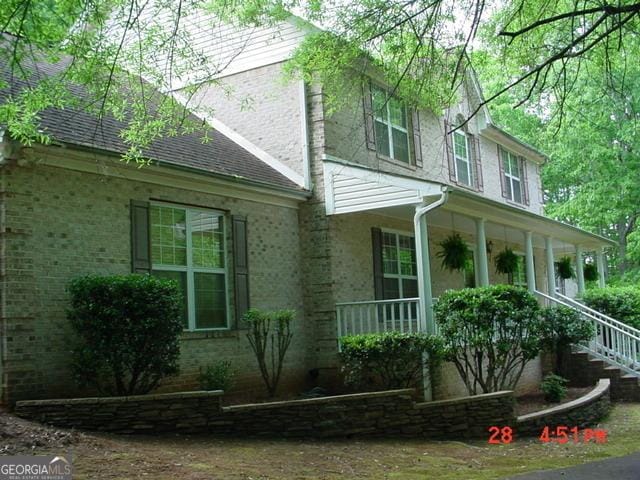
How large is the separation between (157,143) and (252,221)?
2129 mm

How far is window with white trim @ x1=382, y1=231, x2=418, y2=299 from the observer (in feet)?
50.8

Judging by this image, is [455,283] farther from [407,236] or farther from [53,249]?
[53,249]

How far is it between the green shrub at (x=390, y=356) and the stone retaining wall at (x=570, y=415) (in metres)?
1.79

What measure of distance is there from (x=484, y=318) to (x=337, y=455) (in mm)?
4081

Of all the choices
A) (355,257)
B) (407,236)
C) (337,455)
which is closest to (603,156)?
(407,236)

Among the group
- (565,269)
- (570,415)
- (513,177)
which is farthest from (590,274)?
(570,415)

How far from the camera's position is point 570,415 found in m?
11.5

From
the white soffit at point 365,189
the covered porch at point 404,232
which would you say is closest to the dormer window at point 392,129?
the covered porch at point 404,232

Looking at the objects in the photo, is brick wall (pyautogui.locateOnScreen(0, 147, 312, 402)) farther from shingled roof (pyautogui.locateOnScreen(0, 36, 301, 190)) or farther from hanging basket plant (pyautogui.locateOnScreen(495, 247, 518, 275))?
hanging basket plant (pyautogui.locateOnScreen(495, 247, 518, 275))

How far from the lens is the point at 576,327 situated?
47.3ft

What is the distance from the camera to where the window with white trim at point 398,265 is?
50.8 feet
